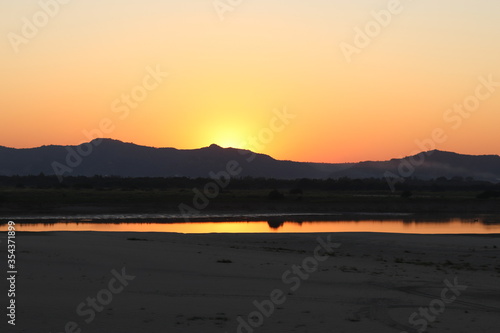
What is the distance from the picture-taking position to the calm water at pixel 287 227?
39.7 metres

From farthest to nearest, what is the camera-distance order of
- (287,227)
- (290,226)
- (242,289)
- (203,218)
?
(203,218), (290,226), (287,227), (242,289)

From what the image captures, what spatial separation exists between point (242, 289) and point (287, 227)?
28.2 metres

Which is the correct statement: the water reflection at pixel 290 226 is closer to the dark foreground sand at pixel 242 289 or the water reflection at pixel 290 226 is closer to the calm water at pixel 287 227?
the calm water at pixel 287 227

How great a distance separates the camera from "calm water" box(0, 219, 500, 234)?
39.7 metres

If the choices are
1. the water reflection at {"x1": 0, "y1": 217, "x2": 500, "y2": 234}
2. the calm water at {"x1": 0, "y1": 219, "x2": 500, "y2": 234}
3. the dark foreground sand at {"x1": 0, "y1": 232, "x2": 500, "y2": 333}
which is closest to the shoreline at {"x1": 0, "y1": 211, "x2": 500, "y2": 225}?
the water reflection at {"x1": 0, "y1": 217, "x2": 500, "y2": 234}

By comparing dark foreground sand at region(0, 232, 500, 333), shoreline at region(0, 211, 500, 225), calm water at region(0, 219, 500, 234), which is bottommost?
dark foreground sand at region(0, 232, 500, 333)

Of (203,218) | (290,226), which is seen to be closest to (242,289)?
(290,226)

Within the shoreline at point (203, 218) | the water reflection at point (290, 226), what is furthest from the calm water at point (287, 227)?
the shoreline at point (203, 218)

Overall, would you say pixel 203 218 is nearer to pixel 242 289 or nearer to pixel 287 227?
pixel 287 227

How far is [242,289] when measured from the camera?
1505cm

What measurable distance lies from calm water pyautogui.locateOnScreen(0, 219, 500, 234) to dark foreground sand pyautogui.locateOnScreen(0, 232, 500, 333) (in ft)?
48.9

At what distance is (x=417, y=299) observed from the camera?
1420 centimetres

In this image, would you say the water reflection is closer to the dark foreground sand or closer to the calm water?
the calm water

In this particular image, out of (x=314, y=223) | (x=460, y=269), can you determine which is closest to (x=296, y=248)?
(x=460, y=269)
